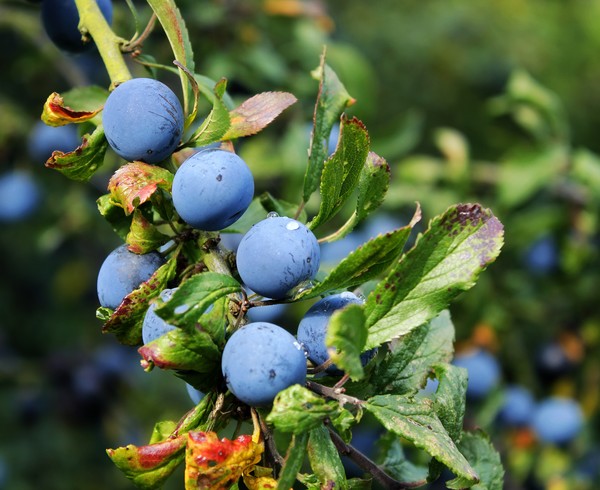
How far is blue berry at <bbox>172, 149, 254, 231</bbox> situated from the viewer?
71 centimetres

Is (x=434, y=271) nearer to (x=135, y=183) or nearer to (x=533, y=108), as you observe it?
(x=135, y=183)

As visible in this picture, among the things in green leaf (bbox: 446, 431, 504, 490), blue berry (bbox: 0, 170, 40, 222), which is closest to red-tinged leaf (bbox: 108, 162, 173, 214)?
green leaf (bbox: 446, 431, 504, 490)

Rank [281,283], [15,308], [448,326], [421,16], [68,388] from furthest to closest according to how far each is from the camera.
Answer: [421,16] < [15,308] < [68,388] < [448,326] < [281,283]

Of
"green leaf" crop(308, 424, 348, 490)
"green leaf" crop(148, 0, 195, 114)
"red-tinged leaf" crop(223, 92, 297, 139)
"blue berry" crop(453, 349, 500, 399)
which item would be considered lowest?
"blue berry" crop(453, 349, 500, 399)

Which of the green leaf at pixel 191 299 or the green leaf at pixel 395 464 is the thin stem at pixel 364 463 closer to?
the green leaf at pixel 395 464

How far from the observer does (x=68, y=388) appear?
8.25ft

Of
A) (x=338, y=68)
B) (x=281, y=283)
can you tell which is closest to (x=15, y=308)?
(x=338, y=68)

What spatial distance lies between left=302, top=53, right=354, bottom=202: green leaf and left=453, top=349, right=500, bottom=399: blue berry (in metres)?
1.09

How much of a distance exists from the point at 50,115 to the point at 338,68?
1344 mm

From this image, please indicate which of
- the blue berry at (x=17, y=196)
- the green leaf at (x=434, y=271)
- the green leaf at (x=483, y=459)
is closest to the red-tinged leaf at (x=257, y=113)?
the green leaf at (x=434, y=271)

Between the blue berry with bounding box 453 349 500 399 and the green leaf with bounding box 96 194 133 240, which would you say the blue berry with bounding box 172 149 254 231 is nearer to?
the green leaf with bounding box 96 194 133 240

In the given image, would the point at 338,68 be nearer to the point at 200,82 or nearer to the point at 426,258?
the point at 200,82

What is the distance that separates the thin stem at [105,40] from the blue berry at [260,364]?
36cm

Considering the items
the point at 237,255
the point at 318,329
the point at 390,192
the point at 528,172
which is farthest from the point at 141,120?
the point at 528,172
